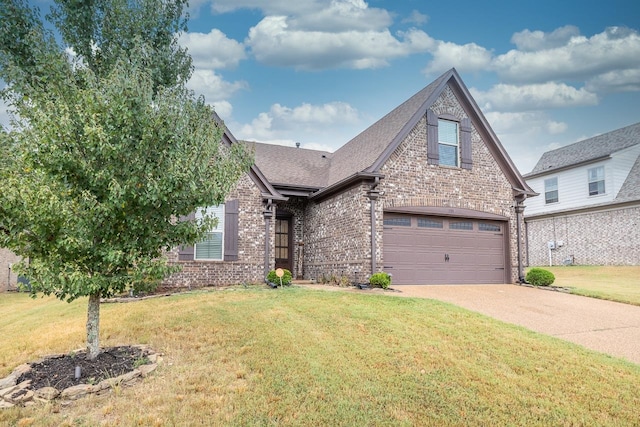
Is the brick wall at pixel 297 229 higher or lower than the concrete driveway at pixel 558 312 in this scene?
higher

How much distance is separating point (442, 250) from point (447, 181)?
2353mm

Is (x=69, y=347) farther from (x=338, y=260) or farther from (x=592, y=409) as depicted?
(x=338, y=260)

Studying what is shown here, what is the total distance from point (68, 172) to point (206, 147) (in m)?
1.78

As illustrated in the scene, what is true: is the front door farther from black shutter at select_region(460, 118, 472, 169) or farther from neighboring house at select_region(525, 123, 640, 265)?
neighboring house at select_region(525, 123, 640, 265)

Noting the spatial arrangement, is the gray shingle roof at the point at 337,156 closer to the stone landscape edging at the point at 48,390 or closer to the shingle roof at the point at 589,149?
the stone landscape edging at the point at 48,390

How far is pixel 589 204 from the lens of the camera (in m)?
22.3

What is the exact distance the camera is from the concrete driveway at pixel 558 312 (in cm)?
755

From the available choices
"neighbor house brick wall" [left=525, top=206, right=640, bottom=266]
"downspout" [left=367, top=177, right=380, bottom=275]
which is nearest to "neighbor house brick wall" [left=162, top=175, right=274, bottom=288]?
"downspout" [left=367, top=177, right=380, bottom=275]

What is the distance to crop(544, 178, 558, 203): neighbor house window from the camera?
24.9 metres

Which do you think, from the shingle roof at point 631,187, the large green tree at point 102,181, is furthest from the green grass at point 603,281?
the large green tree at point 102,181

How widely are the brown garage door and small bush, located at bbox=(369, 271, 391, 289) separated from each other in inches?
41.7

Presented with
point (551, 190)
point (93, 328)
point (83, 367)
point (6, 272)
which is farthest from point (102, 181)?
point (551, 190)

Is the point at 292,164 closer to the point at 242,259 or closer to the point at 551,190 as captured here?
the point at 242,259

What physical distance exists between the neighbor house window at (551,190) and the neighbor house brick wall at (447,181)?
1199cm
